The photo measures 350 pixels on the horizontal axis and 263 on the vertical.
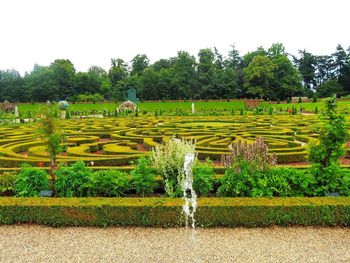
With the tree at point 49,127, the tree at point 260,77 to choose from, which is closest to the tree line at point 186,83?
the tree at point 260,77

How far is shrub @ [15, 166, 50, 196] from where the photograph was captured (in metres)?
6.25

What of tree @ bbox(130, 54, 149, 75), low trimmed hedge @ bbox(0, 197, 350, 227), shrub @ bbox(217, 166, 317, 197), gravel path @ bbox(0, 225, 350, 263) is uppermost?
tree @ bbox(130, 54, 149, 75)

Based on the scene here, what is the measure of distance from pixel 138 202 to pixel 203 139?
718cm

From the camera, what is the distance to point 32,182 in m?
6.34

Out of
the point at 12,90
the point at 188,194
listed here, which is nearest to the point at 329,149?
the point at 188,194

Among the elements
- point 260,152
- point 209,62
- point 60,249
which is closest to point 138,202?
point 60,249

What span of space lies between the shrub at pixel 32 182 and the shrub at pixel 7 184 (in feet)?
0.45

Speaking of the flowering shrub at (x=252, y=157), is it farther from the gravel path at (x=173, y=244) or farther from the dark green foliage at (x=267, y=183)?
the gravel path at (x=173, y=244)

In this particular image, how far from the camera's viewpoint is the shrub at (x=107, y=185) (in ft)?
20.4

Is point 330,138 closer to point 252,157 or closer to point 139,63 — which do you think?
point 252,157

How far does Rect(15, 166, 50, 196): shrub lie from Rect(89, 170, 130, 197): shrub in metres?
0.84

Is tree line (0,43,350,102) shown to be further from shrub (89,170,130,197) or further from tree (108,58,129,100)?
shrub (89,170,130,197)

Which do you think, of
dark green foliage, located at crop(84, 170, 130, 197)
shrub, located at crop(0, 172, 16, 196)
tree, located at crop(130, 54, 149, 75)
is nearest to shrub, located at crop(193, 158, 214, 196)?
dark green foliage, located at crop(84, 170, 130, 197)

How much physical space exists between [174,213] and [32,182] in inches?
108
